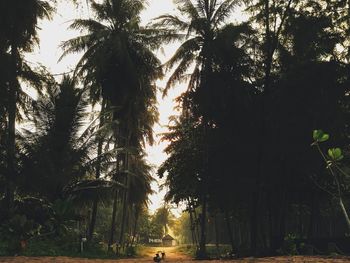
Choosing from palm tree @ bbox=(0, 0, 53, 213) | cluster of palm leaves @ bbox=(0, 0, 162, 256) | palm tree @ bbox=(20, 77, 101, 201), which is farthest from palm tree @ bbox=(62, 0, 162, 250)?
palm tree @ bbox=(0, 0, 53, 213)

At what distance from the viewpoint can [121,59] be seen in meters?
21.0

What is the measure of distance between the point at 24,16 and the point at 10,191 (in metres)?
6.59

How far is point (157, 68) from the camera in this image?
21.2 metres

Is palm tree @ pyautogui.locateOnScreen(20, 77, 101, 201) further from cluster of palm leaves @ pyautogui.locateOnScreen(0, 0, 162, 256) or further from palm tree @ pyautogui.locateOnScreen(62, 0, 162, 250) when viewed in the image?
palm tree @ pyautogui.locateOnScreen(62, 0, 162, 250)

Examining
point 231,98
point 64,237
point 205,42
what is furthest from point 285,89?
point 64,237

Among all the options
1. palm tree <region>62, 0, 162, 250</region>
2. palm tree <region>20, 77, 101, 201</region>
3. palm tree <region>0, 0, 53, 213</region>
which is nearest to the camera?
palm tree <region>0, 0, 53, 213</region>

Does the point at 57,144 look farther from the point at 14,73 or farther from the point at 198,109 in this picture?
the point at 198,109

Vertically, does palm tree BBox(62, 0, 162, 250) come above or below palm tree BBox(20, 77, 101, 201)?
above

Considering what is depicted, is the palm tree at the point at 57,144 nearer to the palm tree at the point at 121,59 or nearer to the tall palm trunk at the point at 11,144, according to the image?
the tall palm trunk at the point at 11,144

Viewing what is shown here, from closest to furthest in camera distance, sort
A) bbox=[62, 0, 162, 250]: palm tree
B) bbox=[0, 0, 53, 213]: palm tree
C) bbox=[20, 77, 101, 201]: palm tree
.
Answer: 1. bbox=[0, 0, 53, 213]: palm tree
2. bbox=[20, 77, 101, 201]: palm tree
3. bbox=[62, 0, 162, 250]: palm tree

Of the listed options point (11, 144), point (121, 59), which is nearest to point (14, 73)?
point (11, 144)

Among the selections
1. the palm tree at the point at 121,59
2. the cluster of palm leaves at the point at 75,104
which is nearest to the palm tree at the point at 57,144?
the cluster of palm leaves at the point at 75,104

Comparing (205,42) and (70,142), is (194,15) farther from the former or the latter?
(70,142)

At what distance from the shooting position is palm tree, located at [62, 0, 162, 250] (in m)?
21.0
